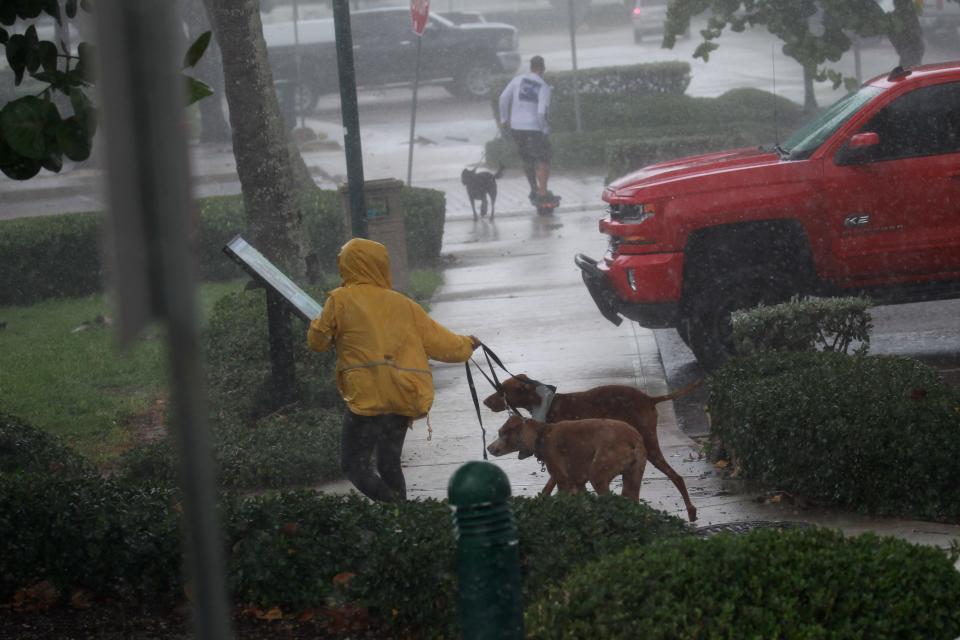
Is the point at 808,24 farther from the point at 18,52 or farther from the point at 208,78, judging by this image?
the point at 208,78

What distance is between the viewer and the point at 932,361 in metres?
9.40

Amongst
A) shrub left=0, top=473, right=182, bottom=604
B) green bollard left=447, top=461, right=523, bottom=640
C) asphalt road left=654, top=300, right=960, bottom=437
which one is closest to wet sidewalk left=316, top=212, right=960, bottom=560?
asphalt road left=654, top=300, right=960, bottom=437

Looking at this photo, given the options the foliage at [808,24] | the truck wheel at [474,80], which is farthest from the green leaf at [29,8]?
the truck wheel at [474,80]

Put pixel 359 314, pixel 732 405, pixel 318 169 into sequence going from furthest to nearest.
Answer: pixel 318 169, pixel 732 405, pixel 359 314

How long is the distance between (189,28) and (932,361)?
2362 cm

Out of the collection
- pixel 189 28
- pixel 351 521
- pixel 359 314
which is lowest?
pixel 351 521

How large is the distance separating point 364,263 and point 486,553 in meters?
3.01

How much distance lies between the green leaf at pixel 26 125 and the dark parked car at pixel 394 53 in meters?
26.9

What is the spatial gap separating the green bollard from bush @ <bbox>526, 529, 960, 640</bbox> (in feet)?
1.37

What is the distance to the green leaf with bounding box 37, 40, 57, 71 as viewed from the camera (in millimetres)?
5016

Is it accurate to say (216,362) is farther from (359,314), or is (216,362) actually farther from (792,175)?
(792,175)

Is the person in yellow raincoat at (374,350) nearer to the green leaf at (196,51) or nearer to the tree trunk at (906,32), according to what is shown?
the green leaf at (196,51)

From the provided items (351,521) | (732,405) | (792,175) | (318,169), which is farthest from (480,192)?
(351,521)

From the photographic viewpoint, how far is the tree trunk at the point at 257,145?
11.2m
